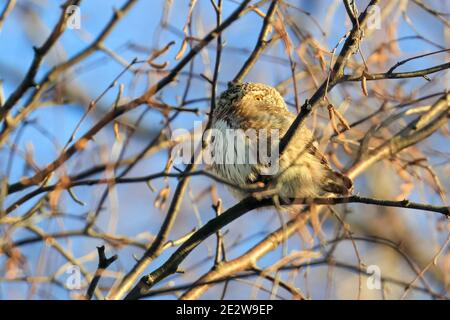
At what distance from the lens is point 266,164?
441cm

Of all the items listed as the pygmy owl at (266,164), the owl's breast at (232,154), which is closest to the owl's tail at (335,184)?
the pygmy owl at (266,164)

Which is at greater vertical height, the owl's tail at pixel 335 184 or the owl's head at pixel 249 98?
the owl's head at pixel 249 98

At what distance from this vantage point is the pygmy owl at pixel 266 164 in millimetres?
4492

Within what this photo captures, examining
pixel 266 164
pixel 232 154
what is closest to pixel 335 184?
pixel 266 164

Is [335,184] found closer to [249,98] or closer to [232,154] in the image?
[232,154]

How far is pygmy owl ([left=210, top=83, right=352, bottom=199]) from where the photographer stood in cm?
449

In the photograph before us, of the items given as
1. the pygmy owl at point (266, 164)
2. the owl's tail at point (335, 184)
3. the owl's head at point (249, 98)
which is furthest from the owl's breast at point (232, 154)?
the owl's tail at point (335, 184)

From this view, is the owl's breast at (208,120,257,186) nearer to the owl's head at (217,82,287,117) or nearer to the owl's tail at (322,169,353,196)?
the owl's head at (217,82,287,117)

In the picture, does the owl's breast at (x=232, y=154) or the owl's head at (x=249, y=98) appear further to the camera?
the owl's head at (x=249, y=98)

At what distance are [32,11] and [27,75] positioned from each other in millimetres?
1673

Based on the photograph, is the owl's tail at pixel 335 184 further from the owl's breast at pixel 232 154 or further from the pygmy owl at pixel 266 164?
the owl's breast at pixel 232 154

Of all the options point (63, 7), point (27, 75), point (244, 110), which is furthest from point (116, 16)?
point (244, 110)

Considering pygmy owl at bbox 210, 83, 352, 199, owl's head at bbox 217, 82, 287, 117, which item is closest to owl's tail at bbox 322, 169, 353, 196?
pygmy owl at bbox 210, 83, 352, 199

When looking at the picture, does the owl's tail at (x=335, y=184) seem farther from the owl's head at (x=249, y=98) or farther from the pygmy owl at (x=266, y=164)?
the owl's head at (x=249, y=98)
